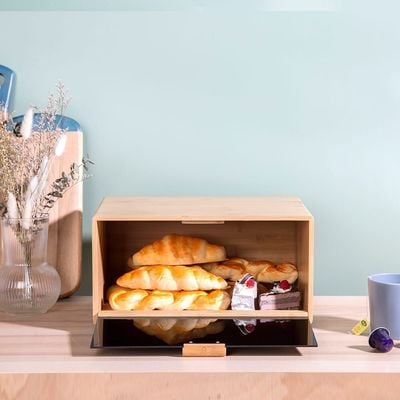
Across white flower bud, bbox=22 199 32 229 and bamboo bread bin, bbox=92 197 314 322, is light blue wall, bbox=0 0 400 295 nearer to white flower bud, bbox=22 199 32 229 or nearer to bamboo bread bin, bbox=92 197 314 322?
bamboo bread bin, bbox=92 197 314 322

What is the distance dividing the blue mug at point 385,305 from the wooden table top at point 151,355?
4 cm

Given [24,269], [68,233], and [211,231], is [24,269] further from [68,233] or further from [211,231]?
[211,231]

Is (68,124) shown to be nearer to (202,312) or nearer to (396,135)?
(202,312)

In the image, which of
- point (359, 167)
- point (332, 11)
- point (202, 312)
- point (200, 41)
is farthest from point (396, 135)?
point (202, 312)

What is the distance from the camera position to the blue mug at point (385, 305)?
1.50 metres

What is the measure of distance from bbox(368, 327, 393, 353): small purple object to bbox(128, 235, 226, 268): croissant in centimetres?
38

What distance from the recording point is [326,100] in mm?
1861

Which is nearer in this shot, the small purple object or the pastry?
the small purple object

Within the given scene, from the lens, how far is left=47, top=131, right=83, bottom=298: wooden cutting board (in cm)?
181

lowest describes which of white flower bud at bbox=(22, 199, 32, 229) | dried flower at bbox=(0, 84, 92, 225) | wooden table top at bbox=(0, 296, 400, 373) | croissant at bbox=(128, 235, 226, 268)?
wooden table top at bbox=(0, 296, 400, 373)

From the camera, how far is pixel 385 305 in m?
1.51

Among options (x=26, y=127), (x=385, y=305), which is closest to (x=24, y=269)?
(x=26, y=127)

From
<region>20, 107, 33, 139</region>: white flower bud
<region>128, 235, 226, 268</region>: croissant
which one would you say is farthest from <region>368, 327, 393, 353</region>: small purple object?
<region>20, 107, 33, 139</region>: white flower bud
